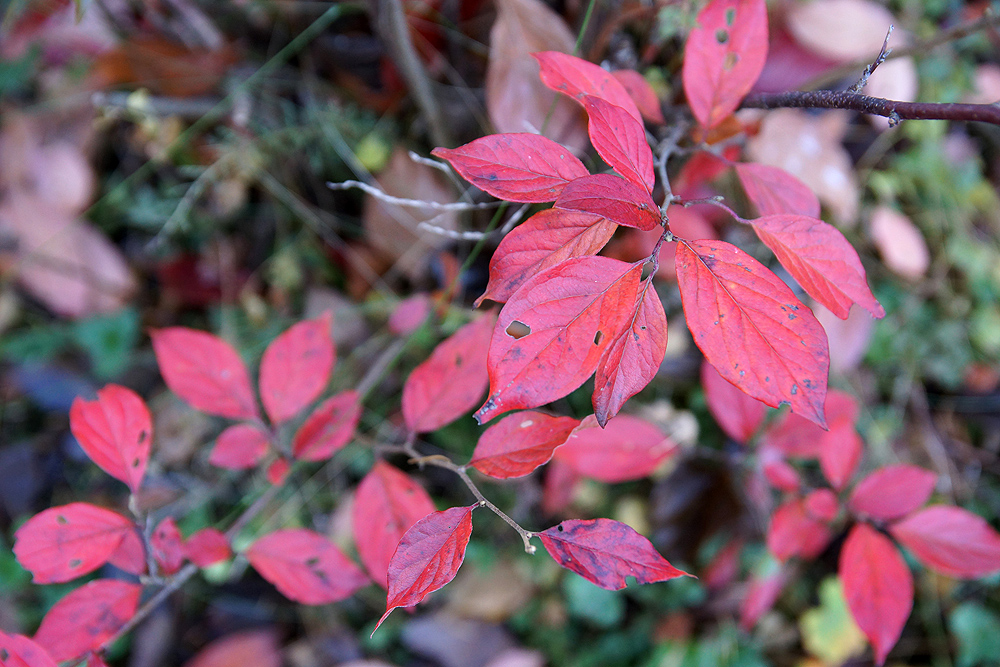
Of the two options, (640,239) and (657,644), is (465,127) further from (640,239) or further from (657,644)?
(657,644)

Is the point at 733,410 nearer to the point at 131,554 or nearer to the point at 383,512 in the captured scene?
the point at 383,512

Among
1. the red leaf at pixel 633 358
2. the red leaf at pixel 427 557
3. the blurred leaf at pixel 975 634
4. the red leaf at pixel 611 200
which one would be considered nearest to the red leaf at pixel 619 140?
the red leaf at pixel 611 200

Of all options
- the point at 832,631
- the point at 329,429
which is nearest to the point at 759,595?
the point at 832,631

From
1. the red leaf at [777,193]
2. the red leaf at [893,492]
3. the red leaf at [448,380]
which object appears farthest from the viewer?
the red leaf at [893,492]

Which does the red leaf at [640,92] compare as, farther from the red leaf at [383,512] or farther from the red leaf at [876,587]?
the red leaf at [876,587]

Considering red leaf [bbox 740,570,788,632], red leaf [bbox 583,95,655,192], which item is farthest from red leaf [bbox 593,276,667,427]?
red leaf [bbox 740,570,788,632]

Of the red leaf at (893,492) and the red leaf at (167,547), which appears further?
the red leaf at (893,492)

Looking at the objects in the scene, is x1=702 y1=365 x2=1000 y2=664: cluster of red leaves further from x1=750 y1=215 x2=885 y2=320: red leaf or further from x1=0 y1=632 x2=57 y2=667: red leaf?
x1=0 y1=632 x2=57 y2=667: red leaf
